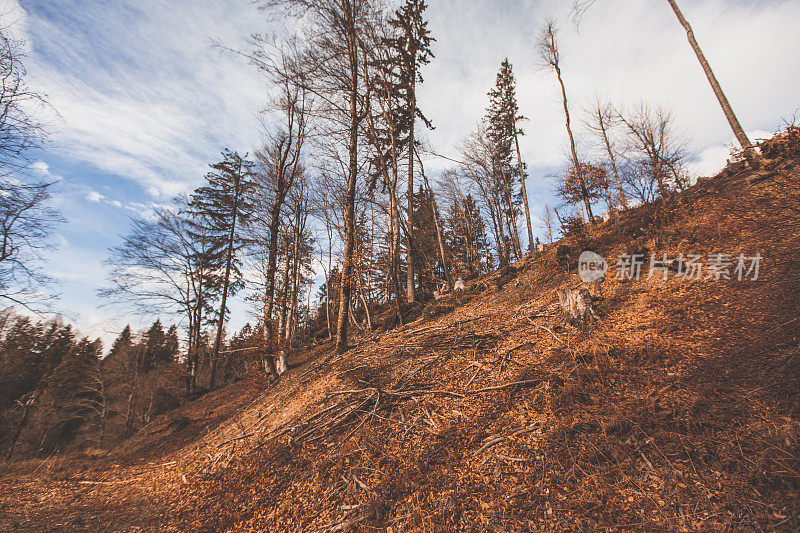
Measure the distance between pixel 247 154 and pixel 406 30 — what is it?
12.2 metres

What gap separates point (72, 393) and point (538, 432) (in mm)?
30529

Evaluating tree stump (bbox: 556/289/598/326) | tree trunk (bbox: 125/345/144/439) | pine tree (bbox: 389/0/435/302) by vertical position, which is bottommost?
tree trunk (bbox: 125/345/144/439)

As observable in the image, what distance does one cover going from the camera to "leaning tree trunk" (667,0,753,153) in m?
9.27

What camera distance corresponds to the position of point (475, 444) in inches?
138

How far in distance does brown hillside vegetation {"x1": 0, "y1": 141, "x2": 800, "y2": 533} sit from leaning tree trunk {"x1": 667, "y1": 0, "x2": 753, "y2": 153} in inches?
123

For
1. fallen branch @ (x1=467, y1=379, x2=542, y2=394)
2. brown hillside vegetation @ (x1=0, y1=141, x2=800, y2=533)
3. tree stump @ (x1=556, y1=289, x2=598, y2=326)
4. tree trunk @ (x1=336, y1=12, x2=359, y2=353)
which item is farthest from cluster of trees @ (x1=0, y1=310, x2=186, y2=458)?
tree stump @ (x1=556, y1=289, x2=598, y2=326)

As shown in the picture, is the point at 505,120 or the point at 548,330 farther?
the point at 505,120

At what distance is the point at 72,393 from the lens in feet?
62.5

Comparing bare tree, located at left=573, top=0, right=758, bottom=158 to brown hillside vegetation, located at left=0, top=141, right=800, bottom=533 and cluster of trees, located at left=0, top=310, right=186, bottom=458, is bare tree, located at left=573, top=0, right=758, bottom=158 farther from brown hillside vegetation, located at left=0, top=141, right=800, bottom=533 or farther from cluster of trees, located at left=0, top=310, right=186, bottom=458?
cluster of trees, located at left=0, top=310, right=186, bottom=458

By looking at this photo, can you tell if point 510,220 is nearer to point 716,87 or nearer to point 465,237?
point 465,237

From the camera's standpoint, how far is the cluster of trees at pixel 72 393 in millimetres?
15156

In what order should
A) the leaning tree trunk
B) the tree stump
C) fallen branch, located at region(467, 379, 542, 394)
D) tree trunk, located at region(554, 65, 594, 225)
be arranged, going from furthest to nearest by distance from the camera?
tree trunk, located at region(554, 65, 594, 225), the leaning tree trunk, the tree stump, fallen branch, located at region(467, 379, 542, 394)

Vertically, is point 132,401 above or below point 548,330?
below

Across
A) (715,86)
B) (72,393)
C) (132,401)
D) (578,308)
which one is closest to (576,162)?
(715,86)
